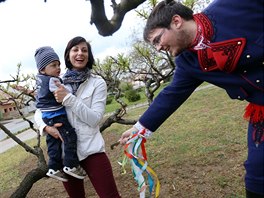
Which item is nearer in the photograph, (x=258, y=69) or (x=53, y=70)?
(x=258, y=69)

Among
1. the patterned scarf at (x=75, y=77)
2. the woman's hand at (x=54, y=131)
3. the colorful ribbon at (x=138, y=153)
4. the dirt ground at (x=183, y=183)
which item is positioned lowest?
the dirt ground at (x=183, y=183)

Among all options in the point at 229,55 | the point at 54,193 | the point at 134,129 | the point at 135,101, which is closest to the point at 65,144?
the point at 134,129

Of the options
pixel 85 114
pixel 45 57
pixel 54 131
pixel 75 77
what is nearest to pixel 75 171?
pixel 54 131

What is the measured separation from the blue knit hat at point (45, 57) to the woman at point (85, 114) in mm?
104

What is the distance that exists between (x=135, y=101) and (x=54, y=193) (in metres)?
17.0

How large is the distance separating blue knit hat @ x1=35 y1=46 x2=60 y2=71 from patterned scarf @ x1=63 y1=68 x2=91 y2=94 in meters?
0.18

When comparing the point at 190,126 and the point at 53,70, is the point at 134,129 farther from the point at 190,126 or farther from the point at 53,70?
the point at 190,126

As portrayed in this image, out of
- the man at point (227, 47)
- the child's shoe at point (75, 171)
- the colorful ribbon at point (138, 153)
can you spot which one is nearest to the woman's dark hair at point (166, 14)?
the man at point (227, 47)

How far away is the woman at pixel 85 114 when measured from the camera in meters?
2.21

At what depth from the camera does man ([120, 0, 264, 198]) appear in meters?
1.49

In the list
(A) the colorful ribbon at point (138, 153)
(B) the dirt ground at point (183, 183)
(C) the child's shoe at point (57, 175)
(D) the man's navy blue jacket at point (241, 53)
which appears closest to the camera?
(D) the man's navy blue jacket at point (241, 53)

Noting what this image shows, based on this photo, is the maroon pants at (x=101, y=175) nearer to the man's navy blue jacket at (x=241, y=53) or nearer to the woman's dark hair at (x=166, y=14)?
the man's navy blue jacket at (x=241, y=53)

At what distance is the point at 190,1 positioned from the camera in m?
4.05

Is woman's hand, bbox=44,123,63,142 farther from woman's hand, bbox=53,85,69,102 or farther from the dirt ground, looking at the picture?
the dirt ground
